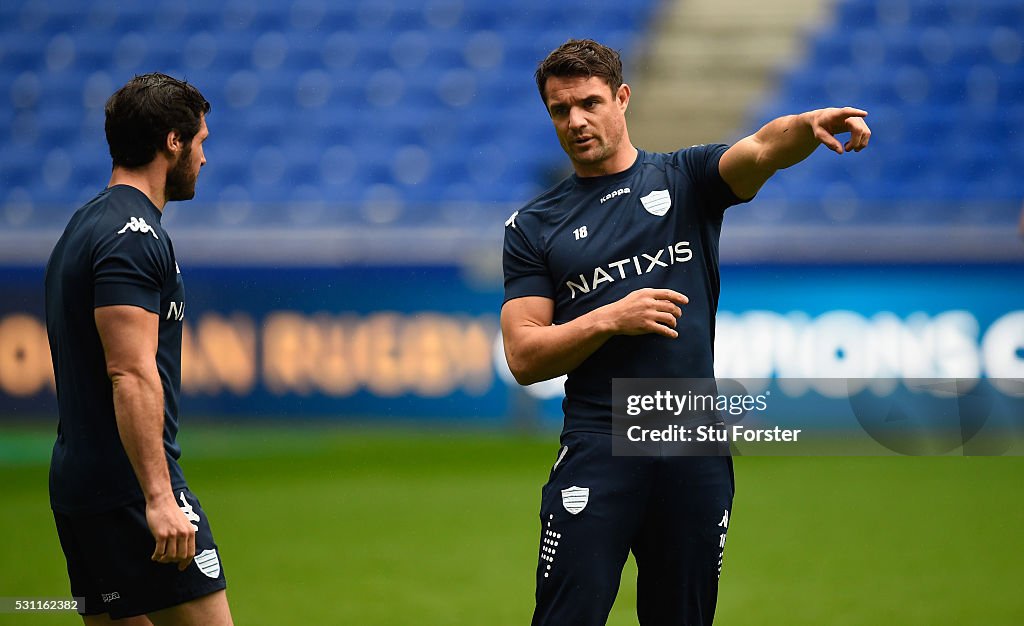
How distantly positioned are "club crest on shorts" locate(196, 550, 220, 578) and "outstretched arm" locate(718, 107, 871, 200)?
1.62m

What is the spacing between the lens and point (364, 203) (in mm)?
11273

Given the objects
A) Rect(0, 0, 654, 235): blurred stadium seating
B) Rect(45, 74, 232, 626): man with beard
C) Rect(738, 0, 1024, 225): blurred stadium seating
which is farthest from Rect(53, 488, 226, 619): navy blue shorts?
Rect(738, 0, 1024, 225): blurred stadium seating

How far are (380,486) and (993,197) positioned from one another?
683cm

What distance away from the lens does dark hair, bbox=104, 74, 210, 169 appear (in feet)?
9.26

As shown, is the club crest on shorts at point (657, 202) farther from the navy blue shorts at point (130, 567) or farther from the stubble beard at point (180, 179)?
the navy blue shorts at point (130, 567)

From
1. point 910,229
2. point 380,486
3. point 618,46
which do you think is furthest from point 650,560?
point 618,46

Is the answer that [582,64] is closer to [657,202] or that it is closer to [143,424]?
[657,202]

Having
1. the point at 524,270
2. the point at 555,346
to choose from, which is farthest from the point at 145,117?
the point at 555,346

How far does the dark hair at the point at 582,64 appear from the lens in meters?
3.20

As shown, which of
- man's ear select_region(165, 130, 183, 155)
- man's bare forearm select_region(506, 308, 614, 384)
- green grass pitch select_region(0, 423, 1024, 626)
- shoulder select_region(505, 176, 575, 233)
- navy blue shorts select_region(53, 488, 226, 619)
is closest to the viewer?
navy blue shorts select_region(53, 488, 226, 619)

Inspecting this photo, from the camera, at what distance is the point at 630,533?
10.0 feet

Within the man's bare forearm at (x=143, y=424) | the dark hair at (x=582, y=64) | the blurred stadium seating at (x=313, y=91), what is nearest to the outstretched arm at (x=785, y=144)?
the dark hair at (x=582, y=64)

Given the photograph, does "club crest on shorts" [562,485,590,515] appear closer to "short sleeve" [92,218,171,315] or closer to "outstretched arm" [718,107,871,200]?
"outstretched arm" [718,107,871,200]

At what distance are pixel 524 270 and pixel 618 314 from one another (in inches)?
14.5
